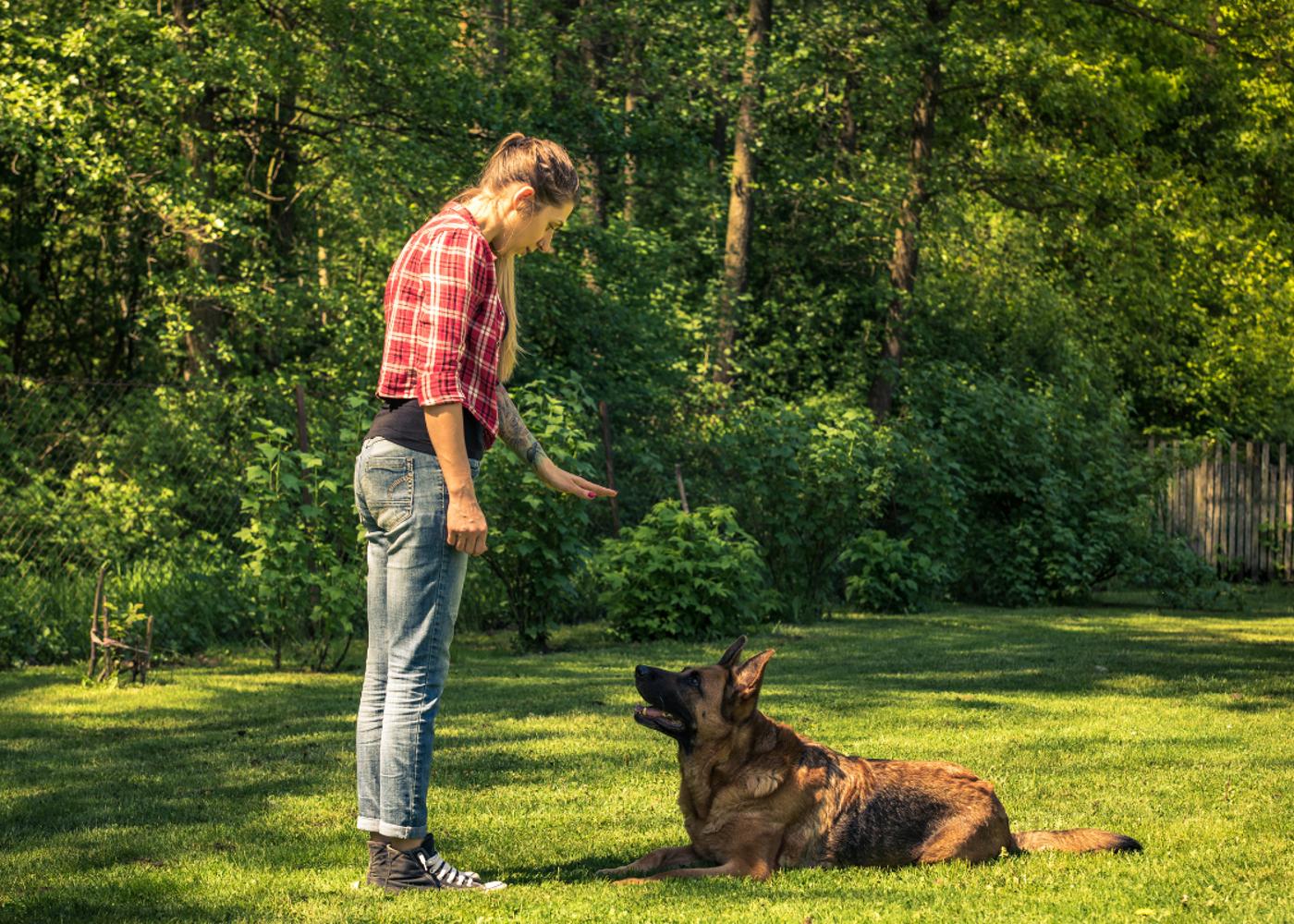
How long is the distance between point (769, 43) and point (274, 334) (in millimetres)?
10692

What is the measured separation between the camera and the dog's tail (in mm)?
5449

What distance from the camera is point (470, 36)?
22172 mm

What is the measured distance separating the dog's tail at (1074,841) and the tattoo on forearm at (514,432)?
227 cm

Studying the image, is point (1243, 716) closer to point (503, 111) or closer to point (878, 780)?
point (878, 780)

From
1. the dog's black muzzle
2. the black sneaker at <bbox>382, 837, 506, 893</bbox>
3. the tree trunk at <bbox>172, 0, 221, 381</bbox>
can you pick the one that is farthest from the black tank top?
the tree trunk at <bbox>172, 0, 221, 381</bbox>

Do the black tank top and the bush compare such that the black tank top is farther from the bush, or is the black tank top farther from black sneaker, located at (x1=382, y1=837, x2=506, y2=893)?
the bush

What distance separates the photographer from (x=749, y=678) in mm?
5363

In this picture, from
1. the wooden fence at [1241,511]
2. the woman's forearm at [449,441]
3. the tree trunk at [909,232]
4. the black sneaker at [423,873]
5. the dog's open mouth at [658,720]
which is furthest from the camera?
the tree trunk at [909,232]

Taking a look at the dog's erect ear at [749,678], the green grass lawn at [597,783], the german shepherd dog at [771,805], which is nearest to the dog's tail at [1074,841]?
the german shepherd dog at [771,805]

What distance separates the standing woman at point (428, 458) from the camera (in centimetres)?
459

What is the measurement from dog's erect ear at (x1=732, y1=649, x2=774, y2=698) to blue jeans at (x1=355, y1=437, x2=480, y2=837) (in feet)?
3.66

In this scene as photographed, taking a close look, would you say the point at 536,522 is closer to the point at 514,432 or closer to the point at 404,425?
the point at 514,432

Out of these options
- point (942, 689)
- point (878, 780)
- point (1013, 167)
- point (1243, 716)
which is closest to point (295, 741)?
point (878, 780)

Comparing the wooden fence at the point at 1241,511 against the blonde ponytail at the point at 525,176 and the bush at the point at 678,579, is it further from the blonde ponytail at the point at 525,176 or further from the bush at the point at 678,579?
the blonde ponytail at the point at 525,176
